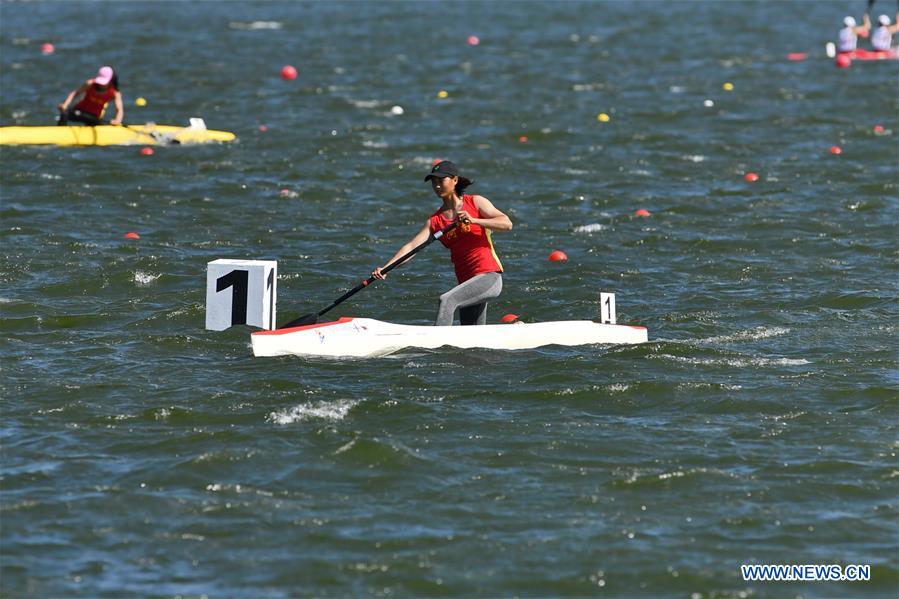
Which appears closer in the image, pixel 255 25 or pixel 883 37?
pixel 883 37

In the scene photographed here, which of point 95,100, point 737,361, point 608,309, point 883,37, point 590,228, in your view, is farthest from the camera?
point 883,37

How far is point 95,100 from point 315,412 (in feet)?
46.3

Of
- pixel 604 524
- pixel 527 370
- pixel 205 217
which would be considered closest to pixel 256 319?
pixel 527 370

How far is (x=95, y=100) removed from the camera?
77.3 feet

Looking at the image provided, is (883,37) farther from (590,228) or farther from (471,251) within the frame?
(471,251)

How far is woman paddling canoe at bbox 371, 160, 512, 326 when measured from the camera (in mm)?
12328

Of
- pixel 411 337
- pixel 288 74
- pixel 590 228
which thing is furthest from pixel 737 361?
pixel 288 74

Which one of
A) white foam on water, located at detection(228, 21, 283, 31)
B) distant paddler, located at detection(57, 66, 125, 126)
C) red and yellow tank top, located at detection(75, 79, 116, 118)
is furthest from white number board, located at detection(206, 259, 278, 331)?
white foam on water, located at detection(228, 21, 283, 31)

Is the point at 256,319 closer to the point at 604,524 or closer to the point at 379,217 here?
the point at 604,524

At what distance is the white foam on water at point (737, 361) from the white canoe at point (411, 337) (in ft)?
1.98

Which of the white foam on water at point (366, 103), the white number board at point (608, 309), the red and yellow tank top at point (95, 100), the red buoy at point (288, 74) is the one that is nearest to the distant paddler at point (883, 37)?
the white foam on water at point (366, 103)

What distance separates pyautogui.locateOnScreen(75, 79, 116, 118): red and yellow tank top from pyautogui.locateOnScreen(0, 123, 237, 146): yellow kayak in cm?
29

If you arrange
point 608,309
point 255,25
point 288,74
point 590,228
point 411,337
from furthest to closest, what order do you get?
1. point 255,25
2. point 288,74
3. point 590,228
4. point 608,309
5. point 411,337

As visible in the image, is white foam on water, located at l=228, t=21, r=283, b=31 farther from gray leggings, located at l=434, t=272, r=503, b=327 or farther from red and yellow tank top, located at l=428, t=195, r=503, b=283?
gray leggings, located at l=434, t=272, r=503, b=327
